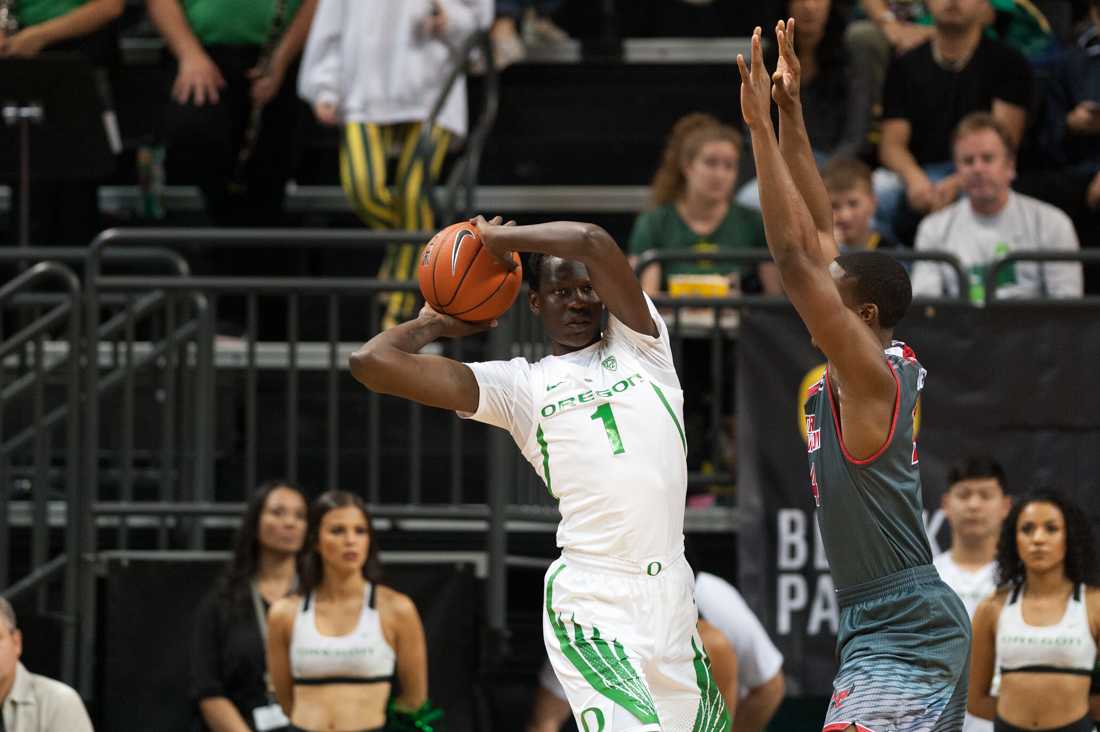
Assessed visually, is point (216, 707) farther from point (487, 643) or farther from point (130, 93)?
point (130, 93)

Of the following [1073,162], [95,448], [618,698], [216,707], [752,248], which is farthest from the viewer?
[1073,162]

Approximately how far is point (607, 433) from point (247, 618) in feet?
11.2

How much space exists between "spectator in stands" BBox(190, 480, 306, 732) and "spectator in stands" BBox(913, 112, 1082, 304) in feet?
11.3

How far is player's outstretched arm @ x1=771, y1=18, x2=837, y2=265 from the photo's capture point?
546cm

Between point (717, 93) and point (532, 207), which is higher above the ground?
point (717, 93)

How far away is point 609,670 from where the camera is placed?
5.64m

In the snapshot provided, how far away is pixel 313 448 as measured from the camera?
10.0 m

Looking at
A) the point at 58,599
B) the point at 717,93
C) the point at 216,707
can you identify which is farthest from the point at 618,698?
the point at 717,93

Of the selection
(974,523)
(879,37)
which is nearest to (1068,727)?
(974,523)

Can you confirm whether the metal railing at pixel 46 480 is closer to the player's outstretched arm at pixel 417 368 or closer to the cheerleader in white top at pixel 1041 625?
the player's outstretched arm at pixel 417 368

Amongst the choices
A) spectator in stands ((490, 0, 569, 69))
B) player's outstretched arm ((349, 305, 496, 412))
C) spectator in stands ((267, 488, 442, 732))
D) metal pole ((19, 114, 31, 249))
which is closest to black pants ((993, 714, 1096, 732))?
spectator in stands ((267, 488, 442, 732))

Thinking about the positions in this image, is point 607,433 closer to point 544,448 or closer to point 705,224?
point 544,448

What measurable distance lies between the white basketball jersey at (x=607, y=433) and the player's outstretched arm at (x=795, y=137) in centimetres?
63

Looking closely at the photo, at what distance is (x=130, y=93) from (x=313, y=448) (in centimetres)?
309
